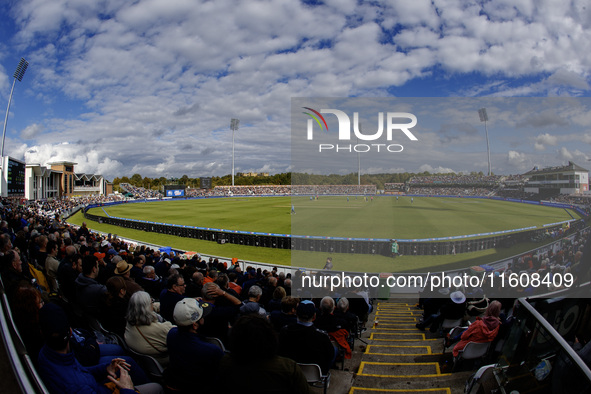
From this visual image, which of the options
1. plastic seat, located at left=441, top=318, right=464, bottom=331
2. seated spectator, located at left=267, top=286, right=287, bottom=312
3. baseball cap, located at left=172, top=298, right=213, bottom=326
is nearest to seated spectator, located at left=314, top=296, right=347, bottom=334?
seated spectator, located at left=267, top=286, right=287, bottom=312

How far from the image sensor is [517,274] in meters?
9.65

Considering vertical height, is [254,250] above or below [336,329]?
below

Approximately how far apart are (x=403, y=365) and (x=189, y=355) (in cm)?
361

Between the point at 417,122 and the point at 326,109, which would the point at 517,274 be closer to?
the point at 417,122

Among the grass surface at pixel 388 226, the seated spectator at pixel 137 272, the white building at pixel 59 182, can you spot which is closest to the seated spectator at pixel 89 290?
the seated spectator at pixel 137 272

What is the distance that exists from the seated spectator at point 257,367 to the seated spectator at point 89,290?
2.82 m

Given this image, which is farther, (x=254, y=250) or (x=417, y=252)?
(x=254, y=250)

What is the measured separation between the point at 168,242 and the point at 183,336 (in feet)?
74.8

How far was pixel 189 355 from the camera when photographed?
2.89 metres

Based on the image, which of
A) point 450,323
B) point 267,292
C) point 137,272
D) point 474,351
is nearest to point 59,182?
point 137,272

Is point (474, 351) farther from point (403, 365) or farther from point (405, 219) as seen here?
point (405, 219)

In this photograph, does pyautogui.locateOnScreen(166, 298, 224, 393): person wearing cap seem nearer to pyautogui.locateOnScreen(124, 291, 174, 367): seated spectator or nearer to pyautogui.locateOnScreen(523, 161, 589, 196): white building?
pyautogui.locateOnScreen(124, 291, 174, 367): seated spectator

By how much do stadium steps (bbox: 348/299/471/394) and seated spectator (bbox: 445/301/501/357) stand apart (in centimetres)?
49

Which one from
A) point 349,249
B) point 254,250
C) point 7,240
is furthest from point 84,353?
point 254,250
